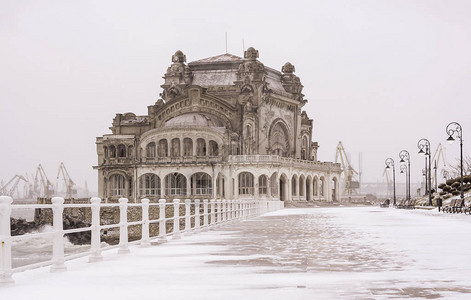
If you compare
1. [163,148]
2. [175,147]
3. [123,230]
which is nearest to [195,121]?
[175,147]

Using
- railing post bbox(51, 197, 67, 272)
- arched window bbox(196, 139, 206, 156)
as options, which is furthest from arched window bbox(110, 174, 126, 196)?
railing post bbox(51, 197, 67, 272)

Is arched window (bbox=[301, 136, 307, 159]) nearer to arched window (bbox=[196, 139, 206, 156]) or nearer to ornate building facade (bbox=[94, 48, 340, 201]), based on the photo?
ornate building facade (bbox=[94, 48, 340, 201])

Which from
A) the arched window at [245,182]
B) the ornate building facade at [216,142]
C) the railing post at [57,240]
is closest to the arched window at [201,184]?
the ornate building facade at [216,142]

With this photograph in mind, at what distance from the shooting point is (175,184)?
9819 cm

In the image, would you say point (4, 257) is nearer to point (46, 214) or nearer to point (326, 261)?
point (326, 261)

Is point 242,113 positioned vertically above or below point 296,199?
above

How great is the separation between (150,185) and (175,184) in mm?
3419

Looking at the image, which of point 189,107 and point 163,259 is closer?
point 163,259

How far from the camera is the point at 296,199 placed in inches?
4085

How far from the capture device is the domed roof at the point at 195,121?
101 meters

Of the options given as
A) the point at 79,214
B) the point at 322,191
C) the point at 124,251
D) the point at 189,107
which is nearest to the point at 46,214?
the point at 79,214

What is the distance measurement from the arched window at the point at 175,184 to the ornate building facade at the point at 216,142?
0.13 m

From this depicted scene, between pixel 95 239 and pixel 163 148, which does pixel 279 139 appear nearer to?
pixel 163 148

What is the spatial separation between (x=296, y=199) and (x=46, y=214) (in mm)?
34203
